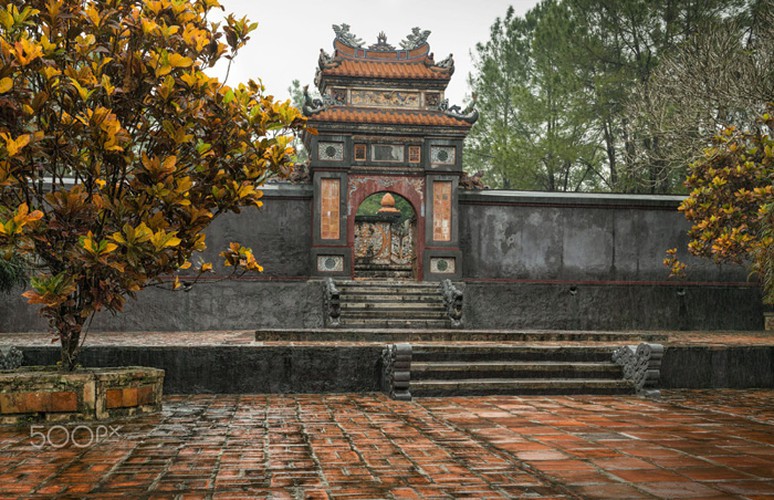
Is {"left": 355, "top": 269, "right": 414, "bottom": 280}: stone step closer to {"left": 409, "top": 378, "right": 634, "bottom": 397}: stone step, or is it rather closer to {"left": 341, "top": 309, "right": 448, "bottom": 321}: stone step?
{"left": 341, "top": 309, "right": 448, "bottom": 321}: stone step

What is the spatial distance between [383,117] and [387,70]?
5.73ft

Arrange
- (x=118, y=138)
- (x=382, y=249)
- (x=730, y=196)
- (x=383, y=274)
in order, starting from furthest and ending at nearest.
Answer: (x=383, y=274), (x=382, y=249), (x=730, y=196), (x=118, y=138)

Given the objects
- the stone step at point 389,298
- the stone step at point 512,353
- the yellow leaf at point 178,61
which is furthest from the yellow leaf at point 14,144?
the stone step at point 389,298

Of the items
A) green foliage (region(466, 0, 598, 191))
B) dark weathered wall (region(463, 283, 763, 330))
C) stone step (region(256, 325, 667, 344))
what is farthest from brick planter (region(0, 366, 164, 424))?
green foliage (region(466, 0, 598, 191))

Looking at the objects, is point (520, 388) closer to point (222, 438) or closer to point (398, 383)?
point (398, 383)

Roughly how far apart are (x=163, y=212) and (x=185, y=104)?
3.14 ft

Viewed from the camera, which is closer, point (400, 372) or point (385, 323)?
point (400, 372)

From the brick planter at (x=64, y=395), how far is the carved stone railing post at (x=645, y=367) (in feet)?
19.3

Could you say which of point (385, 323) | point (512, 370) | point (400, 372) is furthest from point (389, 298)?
point (400, 372)

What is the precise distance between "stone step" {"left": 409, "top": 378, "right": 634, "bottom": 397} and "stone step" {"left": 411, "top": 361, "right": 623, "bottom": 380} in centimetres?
10

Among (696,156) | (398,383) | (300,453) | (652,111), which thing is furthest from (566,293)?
(300,453)

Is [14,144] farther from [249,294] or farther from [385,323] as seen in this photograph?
[249,294]

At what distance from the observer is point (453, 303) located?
13680 millimetres

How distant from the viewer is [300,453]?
5.11m
